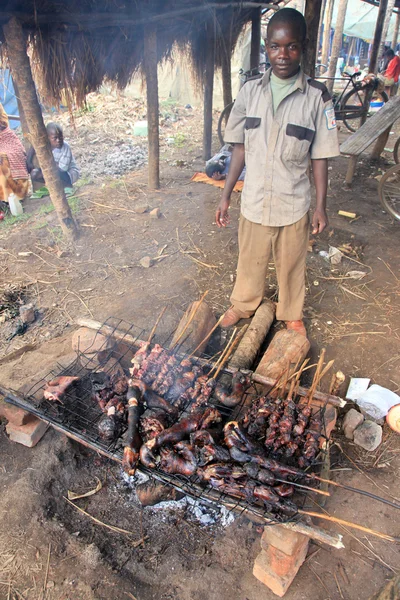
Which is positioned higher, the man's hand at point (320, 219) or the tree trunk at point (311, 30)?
the tree trunk at point (311, 30)

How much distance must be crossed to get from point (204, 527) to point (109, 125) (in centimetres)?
1395

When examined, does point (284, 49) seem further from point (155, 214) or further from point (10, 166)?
point (10, 166)

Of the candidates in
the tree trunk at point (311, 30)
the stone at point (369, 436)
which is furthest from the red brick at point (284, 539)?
the tree trunk at point (311, 30)

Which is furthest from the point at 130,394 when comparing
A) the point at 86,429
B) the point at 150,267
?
the point at 150,267

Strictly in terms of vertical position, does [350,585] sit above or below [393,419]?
below

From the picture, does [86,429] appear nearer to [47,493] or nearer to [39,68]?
[47,493]

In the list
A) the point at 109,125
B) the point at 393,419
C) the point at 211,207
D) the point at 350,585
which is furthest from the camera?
the point at 109,125

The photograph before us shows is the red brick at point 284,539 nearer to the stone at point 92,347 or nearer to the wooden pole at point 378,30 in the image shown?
the stone at point 92,347

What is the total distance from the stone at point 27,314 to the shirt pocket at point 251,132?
3.24 m

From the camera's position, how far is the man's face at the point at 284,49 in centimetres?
287

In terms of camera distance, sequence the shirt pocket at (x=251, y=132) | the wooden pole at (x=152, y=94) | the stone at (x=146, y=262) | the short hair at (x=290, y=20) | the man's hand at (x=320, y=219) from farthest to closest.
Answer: the wooden pole at (x=152, y=94), the stone at (x=146, y=262), the man's hand at (x=320, y=219), the shirt pocket at (x=251, y=132), the short hair at (x=290, y=20)

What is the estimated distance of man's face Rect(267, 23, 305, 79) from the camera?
287cm

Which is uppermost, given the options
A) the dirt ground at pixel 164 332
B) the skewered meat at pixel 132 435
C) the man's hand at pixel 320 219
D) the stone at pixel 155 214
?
the man's hand at pixel 320 219

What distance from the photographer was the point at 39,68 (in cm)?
609
